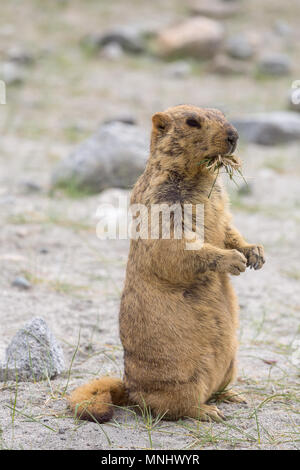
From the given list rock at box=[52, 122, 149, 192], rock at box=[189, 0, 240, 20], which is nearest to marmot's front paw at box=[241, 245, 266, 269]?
rock at box=[52, 122, 149, 192]

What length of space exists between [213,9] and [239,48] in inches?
92.0

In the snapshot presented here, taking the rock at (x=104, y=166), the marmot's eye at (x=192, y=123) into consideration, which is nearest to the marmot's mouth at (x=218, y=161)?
the marmot's eye at (x=192, y=123)

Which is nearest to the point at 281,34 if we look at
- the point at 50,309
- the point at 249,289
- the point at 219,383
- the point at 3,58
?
the point at 3,58

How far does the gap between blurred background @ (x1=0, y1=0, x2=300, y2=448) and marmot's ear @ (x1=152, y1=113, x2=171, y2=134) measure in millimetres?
535

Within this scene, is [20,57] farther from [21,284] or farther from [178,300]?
[178,300]

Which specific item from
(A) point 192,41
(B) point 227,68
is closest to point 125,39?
(A) point 192,41

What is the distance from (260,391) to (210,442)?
891 millimetres

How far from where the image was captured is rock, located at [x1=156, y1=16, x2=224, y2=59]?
15.3m

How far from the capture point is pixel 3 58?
14062 mm

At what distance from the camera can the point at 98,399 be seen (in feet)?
11.1

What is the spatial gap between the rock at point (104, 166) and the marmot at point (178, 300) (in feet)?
15.0

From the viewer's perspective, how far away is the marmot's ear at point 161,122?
3.59 m

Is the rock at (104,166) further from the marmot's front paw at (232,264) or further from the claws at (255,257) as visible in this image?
the marmot's front paw at (232,264)

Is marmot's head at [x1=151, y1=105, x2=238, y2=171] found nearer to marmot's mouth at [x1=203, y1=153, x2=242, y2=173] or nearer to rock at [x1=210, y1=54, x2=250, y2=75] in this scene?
marmot's mouth at [x1=203, y1=153, x2=242, y2=173]
